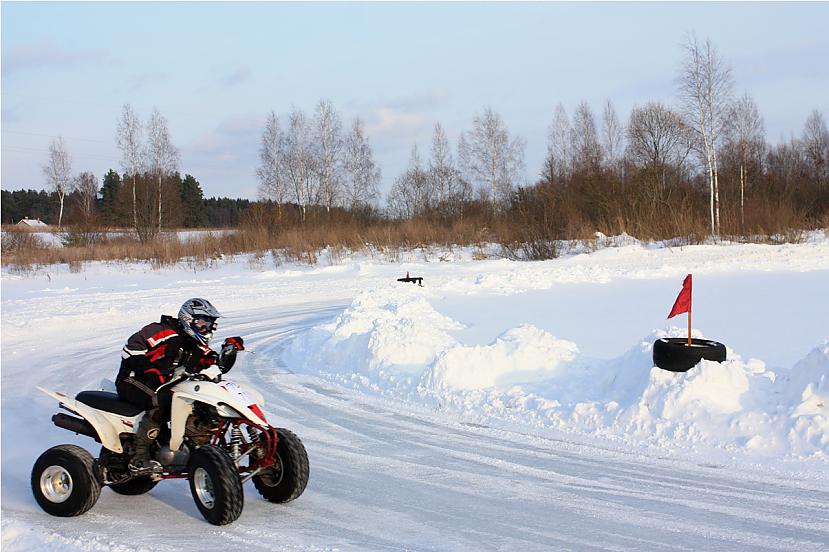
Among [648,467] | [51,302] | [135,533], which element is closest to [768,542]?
[648,467]

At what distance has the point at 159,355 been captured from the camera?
Result: 18.4 ft

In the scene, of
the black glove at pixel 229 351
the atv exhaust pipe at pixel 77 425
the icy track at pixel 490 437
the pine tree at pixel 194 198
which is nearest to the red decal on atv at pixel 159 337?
the black glove at pixel 229 351

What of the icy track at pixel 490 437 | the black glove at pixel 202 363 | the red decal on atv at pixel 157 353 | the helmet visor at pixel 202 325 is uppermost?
the helmet visor at pixel 202 325

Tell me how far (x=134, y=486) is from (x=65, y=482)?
0.55 metres

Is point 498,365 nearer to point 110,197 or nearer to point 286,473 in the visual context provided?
point 286,473

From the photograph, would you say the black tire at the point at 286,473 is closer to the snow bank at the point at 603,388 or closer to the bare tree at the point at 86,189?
the snow bank at the point at 603,388

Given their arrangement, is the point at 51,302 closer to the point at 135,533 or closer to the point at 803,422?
the point at 135,533

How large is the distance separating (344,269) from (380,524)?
28.2 m

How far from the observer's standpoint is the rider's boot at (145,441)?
561 centimetres

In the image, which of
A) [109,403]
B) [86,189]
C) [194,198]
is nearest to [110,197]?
[86,189]

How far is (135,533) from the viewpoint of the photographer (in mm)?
5105

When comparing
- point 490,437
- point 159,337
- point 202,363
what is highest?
point 159,337

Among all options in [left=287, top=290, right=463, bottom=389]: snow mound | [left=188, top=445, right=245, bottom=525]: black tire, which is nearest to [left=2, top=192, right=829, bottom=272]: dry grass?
[left=287, top=290, right=463, bottom=389]: snow mound

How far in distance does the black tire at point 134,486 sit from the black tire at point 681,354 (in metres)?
5.41
